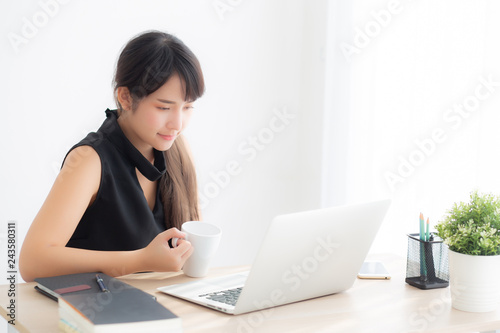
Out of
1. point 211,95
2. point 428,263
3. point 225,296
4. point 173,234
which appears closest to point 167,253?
point 173,234

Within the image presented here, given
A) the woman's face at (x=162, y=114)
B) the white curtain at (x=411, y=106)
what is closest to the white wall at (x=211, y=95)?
the white curtain at (x=411, y=106)

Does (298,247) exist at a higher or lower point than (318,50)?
lower

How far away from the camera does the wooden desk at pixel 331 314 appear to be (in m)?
1.10

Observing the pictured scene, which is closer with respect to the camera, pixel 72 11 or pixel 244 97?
pixel 72 11

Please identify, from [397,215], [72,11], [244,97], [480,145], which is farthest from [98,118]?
[480,145]

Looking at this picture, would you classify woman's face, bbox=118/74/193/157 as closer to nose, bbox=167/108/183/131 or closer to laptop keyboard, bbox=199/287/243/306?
nose, bbox=167/108/183/131

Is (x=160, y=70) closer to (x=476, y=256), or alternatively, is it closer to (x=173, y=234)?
(x=173, y=234)

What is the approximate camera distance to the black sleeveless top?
5.14 feet

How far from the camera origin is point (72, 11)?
2.55 metres

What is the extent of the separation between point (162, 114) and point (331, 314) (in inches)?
26.1

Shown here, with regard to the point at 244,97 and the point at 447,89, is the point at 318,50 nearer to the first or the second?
the point at 244,97

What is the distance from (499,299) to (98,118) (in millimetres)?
1922

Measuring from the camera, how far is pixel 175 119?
151cm

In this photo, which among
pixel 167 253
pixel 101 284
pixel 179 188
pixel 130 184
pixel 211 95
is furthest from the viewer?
pixel 211 95
